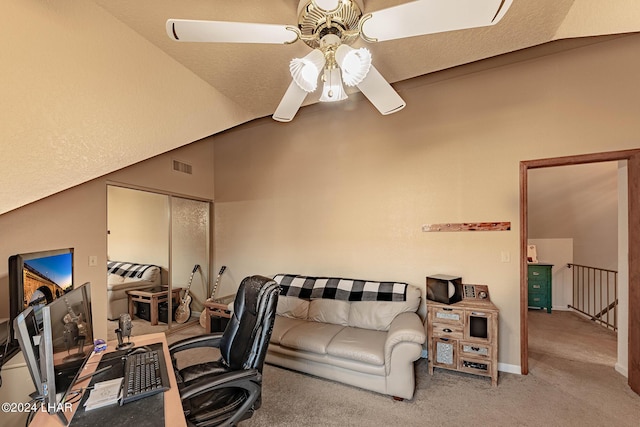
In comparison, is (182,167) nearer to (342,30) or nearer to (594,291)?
(342,30)

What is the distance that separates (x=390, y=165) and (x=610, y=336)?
3.58m

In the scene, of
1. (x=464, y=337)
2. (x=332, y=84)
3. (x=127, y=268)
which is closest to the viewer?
(x=332, y=84)

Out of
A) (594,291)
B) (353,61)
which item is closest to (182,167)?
(353,61)

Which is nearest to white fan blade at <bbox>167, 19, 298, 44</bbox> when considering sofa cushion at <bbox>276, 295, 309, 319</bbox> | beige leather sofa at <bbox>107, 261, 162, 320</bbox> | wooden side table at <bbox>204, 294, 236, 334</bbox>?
sofa cushion at <bbox>276, 295, 309, 319</bbox>

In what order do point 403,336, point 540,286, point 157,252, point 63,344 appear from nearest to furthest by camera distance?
point 63,344
point 403,336
point 157,252
point 540,286

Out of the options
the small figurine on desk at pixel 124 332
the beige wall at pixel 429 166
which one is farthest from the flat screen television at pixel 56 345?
the beige wall at pixel 429 166

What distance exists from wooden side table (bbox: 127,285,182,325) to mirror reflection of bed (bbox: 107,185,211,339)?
17 mm

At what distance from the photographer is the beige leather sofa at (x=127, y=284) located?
4160 millimetres

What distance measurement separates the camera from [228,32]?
121 cm

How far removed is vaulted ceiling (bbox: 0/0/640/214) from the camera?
49.4 inches

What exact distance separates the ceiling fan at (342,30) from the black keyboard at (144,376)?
4.97 feet

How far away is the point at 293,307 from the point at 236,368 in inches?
62.7

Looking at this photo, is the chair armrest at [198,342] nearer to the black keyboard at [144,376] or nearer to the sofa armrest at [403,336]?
the black keyboard at [144,376]

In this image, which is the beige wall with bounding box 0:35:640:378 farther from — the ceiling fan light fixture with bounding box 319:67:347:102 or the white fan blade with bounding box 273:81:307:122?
the ceiling fan light fixture with bounding box 319:67:347:102
